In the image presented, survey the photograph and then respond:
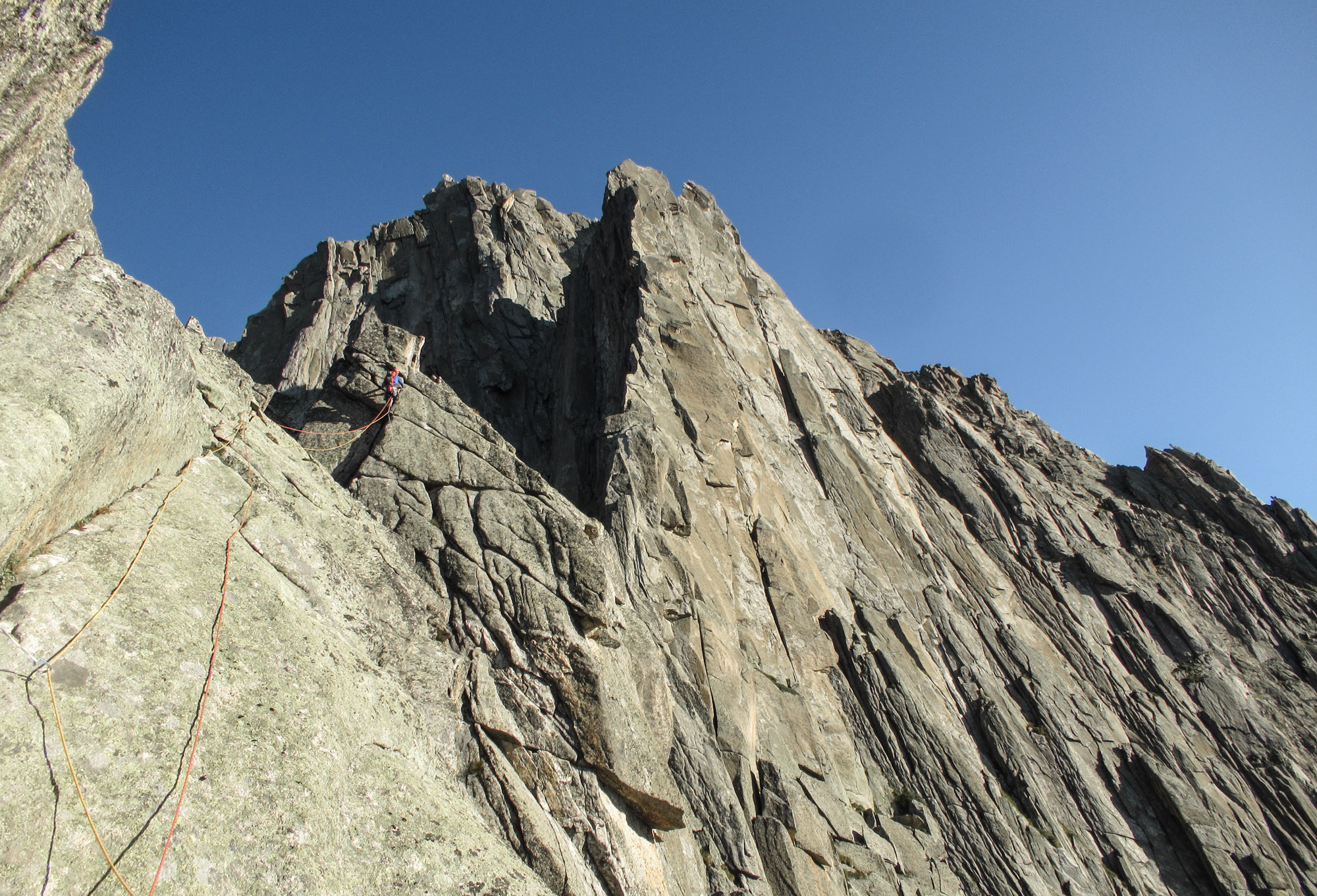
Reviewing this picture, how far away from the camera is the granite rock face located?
15.1m

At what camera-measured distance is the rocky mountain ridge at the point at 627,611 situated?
347 inches

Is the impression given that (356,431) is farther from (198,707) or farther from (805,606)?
(805,606)

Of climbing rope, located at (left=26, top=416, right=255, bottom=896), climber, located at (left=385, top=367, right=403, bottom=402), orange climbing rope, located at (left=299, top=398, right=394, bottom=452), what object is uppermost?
climber, located at (left=385, top=367, right=403, bottom=402)

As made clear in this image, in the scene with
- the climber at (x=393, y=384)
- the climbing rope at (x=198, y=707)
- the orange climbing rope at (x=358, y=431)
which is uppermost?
the climber at (x=393, y=384)

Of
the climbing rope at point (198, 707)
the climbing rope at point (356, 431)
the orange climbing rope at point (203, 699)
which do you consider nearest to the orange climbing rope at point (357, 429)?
the climbing rope at point (356, 431)

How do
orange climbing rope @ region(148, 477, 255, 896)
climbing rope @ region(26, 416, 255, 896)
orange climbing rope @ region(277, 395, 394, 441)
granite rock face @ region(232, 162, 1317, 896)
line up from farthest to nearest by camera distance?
orange climbing rope @ region(277, 395, 394, 441)
granite rock face @ region(232, 162, 1317, 896)
orange climbing rope @ region(148, 477, 255, 896)
climbing rope @ region(26, 416, 255, 896)

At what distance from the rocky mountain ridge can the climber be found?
1.24 feet

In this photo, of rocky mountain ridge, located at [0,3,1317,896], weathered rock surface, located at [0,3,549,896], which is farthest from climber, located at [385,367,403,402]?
weathered rock surface, located at [0,3,549,896]

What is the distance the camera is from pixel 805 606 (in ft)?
80.7

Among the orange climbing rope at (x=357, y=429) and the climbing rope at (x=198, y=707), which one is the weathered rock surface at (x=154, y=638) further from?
the orange climbing rope at (x=357, y=429)

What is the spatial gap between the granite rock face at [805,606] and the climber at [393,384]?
15.4 inches

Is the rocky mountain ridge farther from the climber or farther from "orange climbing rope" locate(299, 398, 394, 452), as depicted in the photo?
the climber

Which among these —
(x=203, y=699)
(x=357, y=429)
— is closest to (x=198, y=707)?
(x=203, y=699)

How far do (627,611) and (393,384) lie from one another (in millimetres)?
8921
